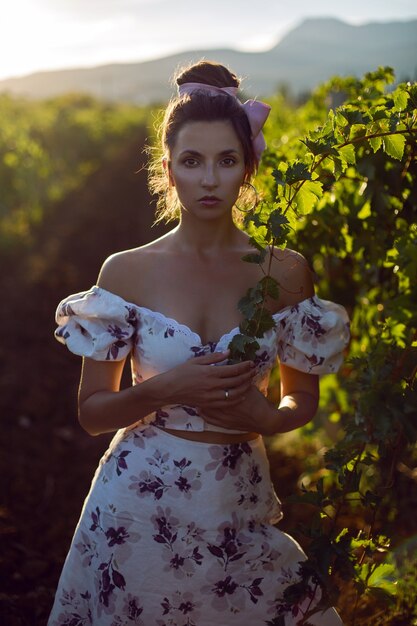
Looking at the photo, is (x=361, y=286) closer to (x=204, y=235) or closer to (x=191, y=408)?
(x=204, y=235)

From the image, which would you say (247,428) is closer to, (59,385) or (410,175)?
(410,175)

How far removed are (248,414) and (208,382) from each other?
0.16 meters

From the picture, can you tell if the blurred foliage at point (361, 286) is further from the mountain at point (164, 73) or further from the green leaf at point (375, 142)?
the mountain at point (164, 73)

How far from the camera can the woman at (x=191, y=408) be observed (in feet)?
6.49

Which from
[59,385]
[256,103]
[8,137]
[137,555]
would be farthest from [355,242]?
[8,137]

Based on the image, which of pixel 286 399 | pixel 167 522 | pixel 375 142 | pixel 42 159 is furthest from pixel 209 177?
pixel 42 159

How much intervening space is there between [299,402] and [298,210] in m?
0.64

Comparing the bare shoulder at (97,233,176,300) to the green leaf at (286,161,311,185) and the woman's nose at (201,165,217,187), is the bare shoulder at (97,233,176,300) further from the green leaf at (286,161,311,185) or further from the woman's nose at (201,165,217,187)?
the green leaf at (286,161,311,185)

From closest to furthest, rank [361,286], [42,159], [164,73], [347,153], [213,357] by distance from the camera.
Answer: [347,153], [213,357], [361,286], [42,159], [164,73]

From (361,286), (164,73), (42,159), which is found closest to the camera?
→ (361,286)

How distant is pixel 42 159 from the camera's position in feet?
39.1

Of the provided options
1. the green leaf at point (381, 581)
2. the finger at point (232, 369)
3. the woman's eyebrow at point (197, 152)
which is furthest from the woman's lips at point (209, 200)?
the green leaf at point (381, 581)

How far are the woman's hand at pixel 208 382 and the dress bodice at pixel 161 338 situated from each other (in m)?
0.13

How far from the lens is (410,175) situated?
7.63ft
